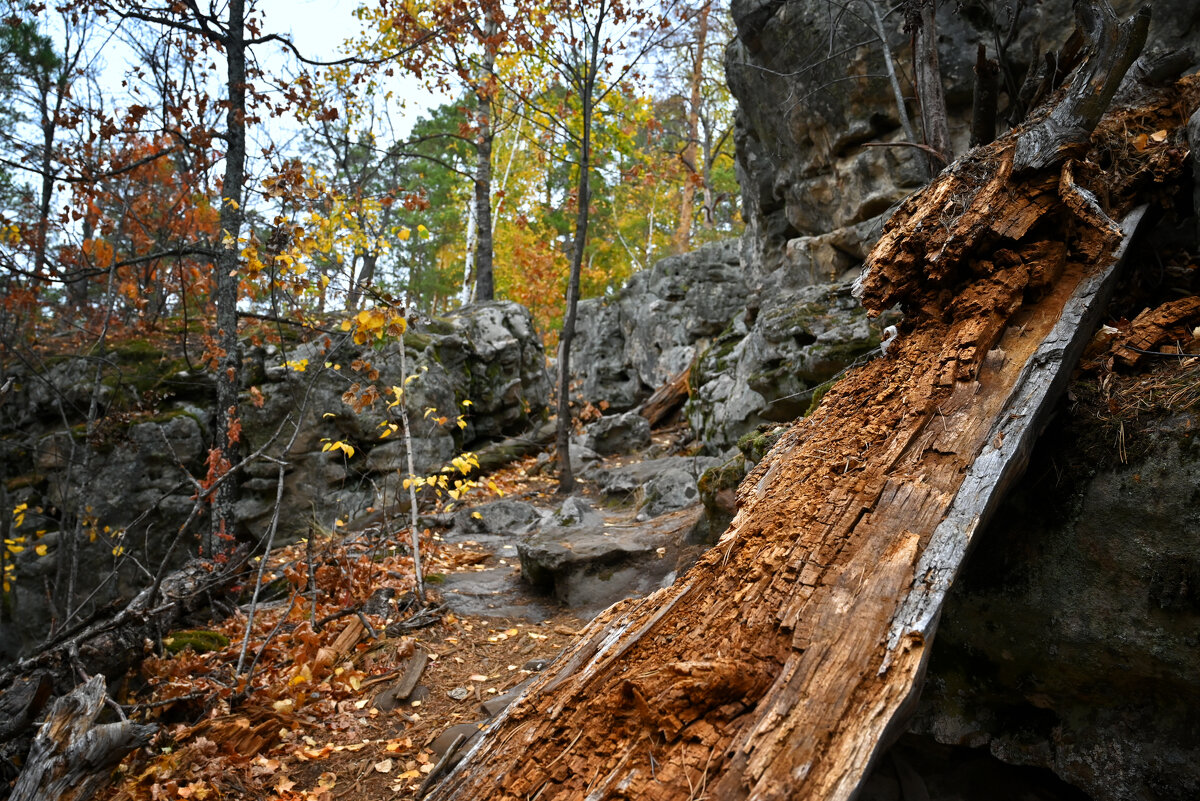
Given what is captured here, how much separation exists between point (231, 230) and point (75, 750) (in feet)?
19.0

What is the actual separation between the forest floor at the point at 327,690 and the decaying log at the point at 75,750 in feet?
0.75

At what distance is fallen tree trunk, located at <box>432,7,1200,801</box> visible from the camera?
5.06 ft

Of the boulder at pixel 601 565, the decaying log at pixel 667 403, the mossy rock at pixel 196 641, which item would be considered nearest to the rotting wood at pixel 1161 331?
the boulder at pixel 601 565

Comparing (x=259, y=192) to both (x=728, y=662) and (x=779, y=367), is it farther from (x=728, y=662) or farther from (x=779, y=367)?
(x=728, y=662)

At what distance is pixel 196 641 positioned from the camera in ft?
14.4

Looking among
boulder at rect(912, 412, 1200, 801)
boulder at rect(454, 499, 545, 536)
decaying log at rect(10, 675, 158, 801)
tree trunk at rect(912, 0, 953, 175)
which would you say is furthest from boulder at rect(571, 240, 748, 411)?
decaying log at rect(10, 675, 158, 801)

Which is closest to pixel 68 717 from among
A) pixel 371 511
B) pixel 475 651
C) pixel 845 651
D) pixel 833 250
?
pixel 475 651

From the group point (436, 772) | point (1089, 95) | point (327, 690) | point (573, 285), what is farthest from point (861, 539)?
point (573, 285)

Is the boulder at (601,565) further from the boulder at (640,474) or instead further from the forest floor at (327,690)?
the boulder at (640,474)

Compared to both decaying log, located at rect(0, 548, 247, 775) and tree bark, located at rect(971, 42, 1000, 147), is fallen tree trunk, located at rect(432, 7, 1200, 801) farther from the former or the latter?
decaying log, located at rect(0, 548, 247, 775)

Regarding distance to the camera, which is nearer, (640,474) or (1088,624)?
(1088,624)

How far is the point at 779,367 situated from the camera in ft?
21.4

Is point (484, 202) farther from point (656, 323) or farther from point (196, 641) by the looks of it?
point (196, 641)

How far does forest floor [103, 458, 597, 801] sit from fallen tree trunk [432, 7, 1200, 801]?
5.87ft
